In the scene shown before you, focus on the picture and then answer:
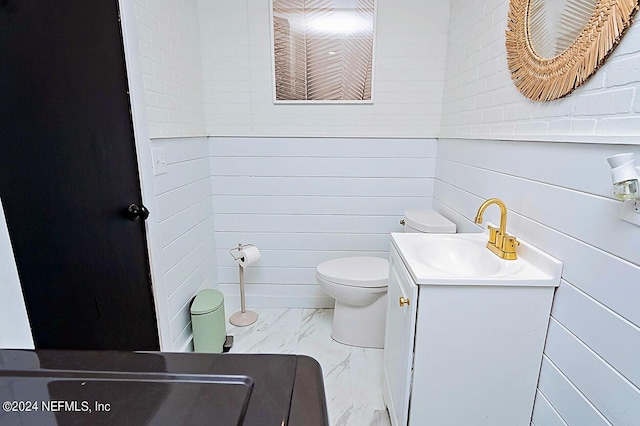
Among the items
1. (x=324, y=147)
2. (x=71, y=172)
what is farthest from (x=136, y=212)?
(x=324, y=147)

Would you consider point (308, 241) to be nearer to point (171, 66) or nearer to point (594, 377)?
point (171, 66)

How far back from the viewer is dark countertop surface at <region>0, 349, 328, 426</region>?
0.44m

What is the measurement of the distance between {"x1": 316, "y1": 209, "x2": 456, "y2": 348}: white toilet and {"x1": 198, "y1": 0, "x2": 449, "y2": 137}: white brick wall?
704 millimetres

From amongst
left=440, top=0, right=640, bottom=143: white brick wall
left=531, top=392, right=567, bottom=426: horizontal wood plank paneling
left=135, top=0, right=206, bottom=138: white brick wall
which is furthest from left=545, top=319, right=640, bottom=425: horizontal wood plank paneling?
left=135, top=0, right=206, bottom=138: white brick wall

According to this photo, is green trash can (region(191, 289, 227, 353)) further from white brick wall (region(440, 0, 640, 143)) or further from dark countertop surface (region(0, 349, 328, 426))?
white brick wall (region(440, 0, 640, 143))

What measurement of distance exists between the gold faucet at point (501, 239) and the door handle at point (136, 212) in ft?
4.56

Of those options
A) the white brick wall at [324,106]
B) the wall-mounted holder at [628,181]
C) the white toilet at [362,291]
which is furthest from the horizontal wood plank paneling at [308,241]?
the wall-mounted holder at [628,181]

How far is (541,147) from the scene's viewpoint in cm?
115

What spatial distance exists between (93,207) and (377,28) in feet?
6.19

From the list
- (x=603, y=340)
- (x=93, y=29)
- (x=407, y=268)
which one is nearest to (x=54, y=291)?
(x=93, y=29)

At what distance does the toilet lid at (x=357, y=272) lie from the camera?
1924 mm

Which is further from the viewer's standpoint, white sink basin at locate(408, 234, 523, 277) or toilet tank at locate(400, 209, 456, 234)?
toilet tank at locate(400, 209, 456, 234)

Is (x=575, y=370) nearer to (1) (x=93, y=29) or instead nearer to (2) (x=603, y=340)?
(2) (x=603, y=340)

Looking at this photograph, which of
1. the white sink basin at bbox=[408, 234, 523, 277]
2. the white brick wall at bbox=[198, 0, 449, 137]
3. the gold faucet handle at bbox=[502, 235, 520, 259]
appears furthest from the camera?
the white brick wall at bbox=[198, 0, 449, 137]
